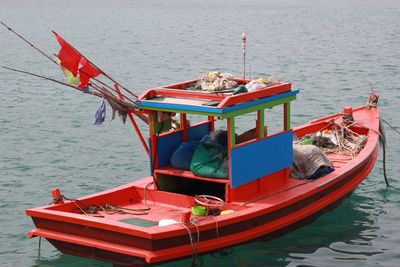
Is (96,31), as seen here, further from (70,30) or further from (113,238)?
(113,238)

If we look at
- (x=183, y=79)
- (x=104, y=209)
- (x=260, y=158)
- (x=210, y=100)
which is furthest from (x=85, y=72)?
(x=183, y=79)

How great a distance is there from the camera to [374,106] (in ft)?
58.5

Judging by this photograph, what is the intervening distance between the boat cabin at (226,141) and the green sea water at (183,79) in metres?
1.04

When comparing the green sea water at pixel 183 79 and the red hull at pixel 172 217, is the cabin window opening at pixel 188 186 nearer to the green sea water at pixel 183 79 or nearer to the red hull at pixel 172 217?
the red hull at pixel 172 217

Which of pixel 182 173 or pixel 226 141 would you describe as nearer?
pixel 182 173

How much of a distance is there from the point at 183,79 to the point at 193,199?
20.3 m

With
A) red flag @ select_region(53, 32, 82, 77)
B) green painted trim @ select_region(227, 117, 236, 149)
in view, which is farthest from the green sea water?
red flag @ select_region(53, 32, 82, 77)

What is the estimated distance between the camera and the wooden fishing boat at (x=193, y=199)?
1091 cm

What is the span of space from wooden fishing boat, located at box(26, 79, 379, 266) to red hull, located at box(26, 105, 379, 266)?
1 centimetres

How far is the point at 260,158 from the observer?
40.7ft

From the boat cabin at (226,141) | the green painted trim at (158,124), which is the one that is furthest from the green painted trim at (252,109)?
the green painted trim at (158,124)

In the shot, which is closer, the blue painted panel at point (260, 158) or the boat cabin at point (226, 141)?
the boat cabin at point (226, 141)

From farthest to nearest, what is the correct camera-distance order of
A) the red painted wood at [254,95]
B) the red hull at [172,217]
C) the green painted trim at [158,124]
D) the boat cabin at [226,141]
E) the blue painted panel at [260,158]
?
the green painted trim at [158,124], the blue painted panel at [260,158], the boat cabin at [226,141], the red painted wood at [254,95], the red hull at [172,217]

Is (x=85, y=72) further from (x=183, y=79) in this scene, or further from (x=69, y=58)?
(x=183, y=79)
